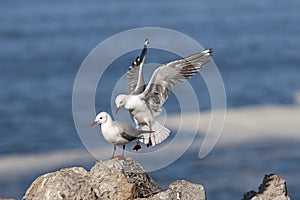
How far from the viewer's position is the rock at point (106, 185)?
297 inches

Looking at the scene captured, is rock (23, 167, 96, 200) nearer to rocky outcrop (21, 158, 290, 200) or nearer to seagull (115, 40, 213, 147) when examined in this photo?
rocky outcrop (21, 158, 290, 200)

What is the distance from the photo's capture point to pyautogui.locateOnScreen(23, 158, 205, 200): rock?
754 centimetres

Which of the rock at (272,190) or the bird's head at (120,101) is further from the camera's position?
the bird's head at (120,101)

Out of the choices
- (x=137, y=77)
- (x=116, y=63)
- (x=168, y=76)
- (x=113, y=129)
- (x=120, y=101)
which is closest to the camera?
(x=113, y=129)

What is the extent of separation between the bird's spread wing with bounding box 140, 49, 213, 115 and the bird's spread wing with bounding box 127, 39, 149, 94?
0.10m

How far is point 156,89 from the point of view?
33.3ft

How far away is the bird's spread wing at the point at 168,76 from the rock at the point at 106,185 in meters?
1.62

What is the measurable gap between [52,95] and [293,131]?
423 inches

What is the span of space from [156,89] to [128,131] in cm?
90

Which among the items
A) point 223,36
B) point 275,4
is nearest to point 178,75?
point 223,36

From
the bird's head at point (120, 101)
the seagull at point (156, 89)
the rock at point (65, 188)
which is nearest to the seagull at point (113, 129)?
the bird's head at point (120, 101)

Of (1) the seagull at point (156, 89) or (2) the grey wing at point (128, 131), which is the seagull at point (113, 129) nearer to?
(2) the grey wing at point (128, 131)

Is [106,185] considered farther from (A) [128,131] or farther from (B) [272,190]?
(B) [272,190]

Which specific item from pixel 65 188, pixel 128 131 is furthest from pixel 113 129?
pixel 65 188
